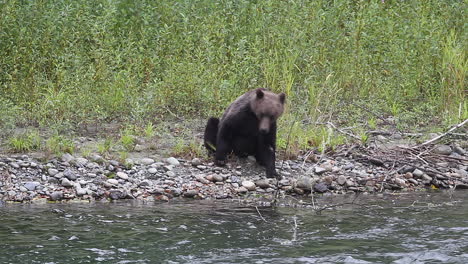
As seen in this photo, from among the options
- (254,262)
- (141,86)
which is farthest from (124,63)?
(254,262)

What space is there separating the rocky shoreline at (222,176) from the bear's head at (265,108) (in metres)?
0.53

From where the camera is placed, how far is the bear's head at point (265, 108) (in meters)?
8.73

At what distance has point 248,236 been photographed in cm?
655

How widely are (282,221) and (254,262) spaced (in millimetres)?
1558

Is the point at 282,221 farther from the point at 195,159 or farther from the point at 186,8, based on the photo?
the point at 186,8

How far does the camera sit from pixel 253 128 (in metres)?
9.07

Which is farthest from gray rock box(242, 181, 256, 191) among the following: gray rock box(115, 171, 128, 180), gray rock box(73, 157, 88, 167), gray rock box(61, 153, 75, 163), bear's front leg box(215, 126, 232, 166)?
gray rock box(61, 153, 75, 163)

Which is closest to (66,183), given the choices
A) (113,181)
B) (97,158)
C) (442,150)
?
(113,181)

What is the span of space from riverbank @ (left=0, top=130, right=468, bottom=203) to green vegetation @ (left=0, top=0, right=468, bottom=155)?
2.29 ft

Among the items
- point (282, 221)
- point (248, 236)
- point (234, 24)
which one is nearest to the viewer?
point (248, 236)

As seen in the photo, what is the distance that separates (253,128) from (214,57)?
115 inches

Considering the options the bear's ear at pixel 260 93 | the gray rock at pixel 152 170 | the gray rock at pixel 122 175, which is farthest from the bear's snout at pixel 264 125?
the gray rock at pixel 122 175

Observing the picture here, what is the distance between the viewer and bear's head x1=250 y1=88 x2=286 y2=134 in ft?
28.7

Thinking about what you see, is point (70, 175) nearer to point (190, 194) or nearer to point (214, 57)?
point (190, 194)
